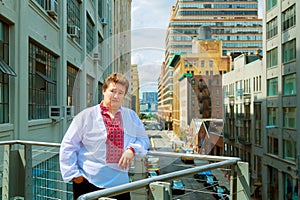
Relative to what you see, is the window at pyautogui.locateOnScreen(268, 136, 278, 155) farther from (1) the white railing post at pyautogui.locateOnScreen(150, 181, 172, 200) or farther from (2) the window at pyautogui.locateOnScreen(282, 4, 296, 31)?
(1) the white railing post at pyautogui.locateOnScreen(150, 181, 172, 200)

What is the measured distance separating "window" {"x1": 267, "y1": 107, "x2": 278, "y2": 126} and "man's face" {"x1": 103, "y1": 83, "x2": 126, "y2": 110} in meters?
14.6

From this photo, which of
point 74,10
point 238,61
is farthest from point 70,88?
point 238,61

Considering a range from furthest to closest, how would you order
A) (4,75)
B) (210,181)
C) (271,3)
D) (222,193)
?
(271,3)
(4,75)
(222,193)
(210,181)

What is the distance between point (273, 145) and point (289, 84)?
3091 mm

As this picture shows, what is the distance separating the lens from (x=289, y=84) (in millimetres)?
14047

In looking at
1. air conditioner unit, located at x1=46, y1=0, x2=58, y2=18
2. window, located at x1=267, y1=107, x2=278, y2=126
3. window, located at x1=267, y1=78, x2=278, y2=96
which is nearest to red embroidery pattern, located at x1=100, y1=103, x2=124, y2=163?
air conditioner unit, located at x1=46, y1=0, x2=58, y2=18

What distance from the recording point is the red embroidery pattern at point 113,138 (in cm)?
144

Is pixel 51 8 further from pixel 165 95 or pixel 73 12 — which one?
pixel 165 95

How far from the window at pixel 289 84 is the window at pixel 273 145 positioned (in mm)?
2399

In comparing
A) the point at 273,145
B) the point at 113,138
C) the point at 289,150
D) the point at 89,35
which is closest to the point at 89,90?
the point at 89,35

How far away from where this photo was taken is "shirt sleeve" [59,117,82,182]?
1.40m

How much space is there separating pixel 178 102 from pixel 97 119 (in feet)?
10.2

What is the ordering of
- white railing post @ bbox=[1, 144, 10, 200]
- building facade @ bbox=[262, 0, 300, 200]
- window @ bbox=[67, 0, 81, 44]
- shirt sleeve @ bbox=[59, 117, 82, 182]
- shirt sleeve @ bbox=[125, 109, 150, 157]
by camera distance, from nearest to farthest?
shirt sleeve @ bbox=[59, 117, 82, 182]
shirt sleeve @ bbox=[125, 109, 150, 157]
white railing post @ bbox=[1, 144, 10, 200]
window @ bbox=[67, 0, 81, 44]
building facade @ bbox=[262, 0, 300, 200]

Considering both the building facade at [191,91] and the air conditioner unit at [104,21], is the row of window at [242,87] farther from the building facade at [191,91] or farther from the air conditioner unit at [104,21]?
the building facade at [191,91]
